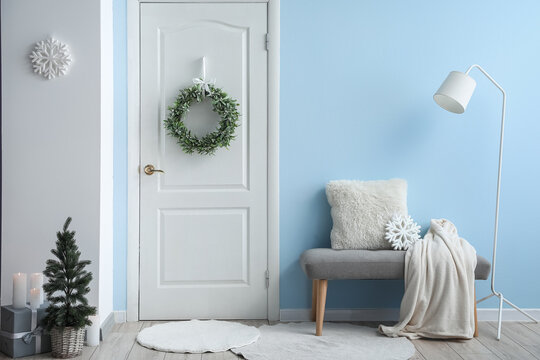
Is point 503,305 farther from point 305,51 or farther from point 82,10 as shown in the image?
point 82,10

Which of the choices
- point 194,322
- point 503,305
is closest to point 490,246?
point 503,305

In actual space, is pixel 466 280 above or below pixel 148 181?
below

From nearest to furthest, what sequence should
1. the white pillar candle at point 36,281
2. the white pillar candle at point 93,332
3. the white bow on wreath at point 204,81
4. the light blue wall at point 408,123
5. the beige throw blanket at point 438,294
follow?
the white pillar candle at point 36,281 → the white pillar candle at point 93,332 → the beige throw blanket at point 438,294 → the white bow on wreath at point 204,81 → the light blue wall at point 408,123

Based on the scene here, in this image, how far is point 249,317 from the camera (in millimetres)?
3727

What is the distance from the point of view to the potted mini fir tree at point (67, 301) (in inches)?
115

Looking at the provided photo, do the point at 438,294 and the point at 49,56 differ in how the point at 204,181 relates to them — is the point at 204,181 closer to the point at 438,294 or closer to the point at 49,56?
the point at 49,56

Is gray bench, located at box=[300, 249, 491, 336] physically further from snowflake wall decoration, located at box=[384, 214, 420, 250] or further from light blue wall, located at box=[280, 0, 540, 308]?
light blue wall, located at box=[280, 0, 540, 308]

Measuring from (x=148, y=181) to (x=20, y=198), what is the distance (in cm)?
79

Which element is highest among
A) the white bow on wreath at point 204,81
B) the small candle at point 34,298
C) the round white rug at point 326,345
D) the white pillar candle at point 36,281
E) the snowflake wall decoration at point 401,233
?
the white bow on wreath at point 204,81

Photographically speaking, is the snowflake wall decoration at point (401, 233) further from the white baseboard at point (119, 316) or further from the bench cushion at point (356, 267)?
the white baseboard at point (119, 316)

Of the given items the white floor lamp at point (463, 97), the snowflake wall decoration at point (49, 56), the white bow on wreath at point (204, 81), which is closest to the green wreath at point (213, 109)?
the white bow on wreath at point (204, 81)

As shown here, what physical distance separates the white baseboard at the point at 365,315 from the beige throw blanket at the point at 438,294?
38 cm

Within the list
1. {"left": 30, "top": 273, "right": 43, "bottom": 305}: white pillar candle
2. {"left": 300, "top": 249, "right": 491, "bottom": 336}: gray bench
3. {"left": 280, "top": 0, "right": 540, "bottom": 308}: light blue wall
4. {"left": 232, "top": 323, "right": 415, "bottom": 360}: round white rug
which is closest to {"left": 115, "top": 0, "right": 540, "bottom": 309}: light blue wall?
{"left": 280, "top": 0, "right": 540, "bottom": 308}: light blue wall

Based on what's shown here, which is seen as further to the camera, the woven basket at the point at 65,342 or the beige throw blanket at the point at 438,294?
the beige throw blanket at the point at 438,294
